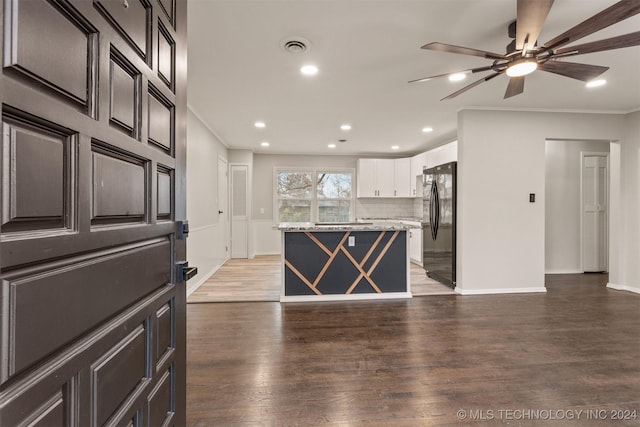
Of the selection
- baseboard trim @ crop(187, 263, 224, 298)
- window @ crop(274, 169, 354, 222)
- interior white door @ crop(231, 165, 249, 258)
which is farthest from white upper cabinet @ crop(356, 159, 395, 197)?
baseboard trim @ crop(187, 263, 224, 298)

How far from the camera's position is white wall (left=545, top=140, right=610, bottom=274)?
16.8 feet

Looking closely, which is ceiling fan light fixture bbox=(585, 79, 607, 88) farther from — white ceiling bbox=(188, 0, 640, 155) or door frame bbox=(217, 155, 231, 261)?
door frame bbox=(217, 155, 231, 261)

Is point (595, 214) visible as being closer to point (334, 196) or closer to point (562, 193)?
point (562, 193)

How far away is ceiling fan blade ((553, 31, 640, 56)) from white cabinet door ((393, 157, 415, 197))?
4875 mm

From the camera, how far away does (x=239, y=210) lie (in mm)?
6660

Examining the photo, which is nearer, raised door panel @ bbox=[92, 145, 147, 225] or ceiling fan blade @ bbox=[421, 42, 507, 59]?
raised door panel @ bbox=[92, 145, 147, 225]

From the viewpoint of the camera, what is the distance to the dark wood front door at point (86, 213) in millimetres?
469

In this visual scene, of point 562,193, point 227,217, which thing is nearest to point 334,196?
point 227,217

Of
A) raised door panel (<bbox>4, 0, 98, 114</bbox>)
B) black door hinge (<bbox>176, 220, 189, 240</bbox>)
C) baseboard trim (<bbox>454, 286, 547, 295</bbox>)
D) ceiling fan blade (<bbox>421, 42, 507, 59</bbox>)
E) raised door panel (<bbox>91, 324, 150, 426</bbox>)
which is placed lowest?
baseboard trim (<bbox>454, 286, 547, 295</bbox>)

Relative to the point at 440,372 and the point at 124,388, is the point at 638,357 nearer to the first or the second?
the point at 440,372

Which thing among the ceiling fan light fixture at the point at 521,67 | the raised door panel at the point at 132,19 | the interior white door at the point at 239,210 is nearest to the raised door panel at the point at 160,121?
the raised door panel at the point at 132,19

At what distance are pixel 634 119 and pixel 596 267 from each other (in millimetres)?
2559

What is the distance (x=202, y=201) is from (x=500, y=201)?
4251 millimetres

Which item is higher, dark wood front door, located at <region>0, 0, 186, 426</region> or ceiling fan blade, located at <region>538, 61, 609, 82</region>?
ceiling fan blade, located at <region>538, 61, 609, 82</region>
